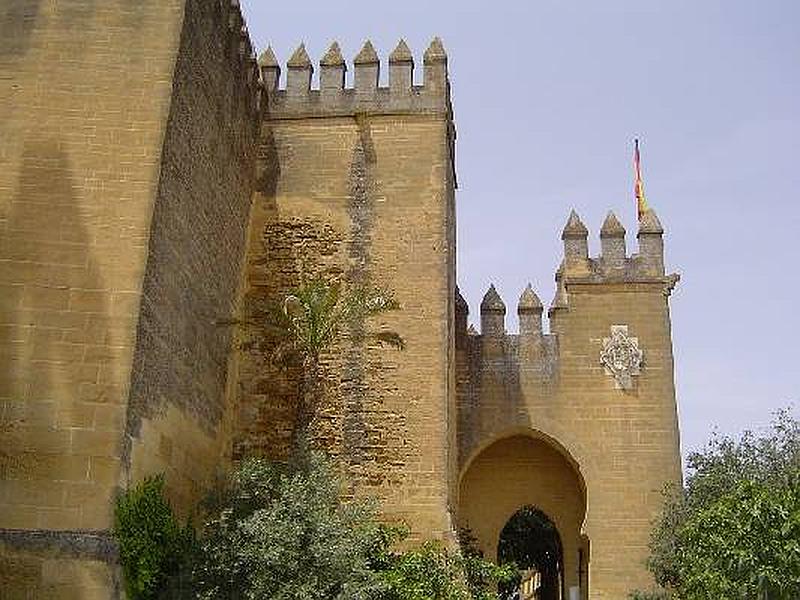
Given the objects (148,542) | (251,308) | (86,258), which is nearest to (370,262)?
(251,308)

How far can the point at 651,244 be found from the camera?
16.7 metres

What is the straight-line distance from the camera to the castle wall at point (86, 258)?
30.0ft

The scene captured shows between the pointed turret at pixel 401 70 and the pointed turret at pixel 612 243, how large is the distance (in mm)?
4285

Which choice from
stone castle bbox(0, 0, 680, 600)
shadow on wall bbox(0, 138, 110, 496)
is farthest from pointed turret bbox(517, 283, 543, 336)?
shadow on wall bbox(0, 138, 110, 496)

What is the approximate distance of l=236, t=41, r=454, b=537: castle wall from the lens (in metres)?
13.6

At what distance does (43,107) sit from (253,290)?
4770 millimetres

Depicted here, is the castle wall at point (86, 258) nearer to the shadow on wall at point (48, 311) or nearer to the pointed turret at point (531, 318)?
the shadow on wall at point (48, 311)

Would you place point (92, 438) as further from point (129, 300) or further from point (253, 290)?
point (253, 290)

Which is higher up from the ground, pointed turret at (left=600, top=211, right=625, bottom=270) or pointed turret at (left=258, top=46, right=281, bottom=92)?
pointed turret at (left=258, top=46, right=281, bottom=92)

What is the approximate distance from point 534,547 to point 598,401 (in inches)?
379

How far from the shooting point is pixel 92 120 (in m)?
10.7

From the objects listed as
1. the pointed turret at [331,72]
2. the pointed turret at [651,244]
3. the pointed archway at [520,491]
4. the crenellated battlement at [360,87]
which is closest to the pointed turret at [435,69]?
the crenellated battlement at [360,87]

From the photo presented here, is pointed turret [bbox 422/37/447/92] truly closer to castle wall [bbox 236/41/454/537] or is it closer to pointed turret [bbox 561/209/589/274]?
castle wall [bbox 236/41/454/537]

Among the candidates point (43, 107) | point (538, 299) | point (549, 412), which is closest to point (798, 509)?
point (549, 412)
